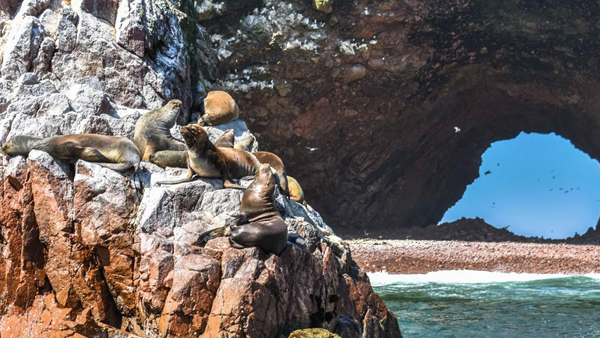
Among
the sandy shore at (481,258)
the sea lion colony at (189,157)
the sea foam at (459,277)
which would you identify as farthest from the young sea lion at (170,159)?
the sandy shore at (481,258)

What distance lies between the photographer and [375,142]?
803 inches

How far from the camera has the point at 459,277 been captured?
13.8 m

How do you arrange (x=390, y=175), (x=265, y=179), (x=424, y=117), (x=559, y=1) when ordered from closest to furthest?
1. (x=265, y=179)
2. (x=559, y=1)
3. (x=424, y=117)
4. (x=390, y=175)

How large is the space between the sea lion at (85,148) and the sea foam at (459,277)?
26.2 ft

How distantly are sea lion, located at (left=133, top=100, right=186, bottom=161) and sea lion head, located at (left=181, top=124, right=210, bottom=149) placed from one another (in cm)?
54

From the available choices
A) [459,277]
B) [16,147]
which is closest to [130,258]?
[16,147]

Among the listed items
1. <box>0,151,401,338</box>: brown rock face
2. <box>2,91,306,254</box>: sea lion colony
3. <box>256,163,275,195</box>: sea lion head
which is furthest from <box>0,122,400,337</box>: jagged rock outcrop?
<box>256,163,275,195</box>: sea lion head

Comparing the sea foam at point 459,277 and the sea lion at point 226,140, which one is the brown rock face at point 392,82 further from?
the sea lion at point 226,140

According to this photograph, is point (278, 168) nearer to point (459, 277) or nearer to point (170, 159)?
point (170, 159)

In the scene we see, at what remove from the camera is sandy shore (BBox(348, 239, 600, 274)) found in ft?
45.7

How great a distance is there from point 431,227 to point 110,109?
51.4 ft

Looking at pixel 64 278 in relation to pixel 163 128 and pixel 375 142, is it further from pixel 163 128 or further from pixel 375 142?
pixel 375 142

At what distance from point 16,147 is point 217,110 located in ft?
9.89

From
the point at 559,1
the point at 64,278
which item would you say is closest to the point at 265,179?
the point at 64,278
